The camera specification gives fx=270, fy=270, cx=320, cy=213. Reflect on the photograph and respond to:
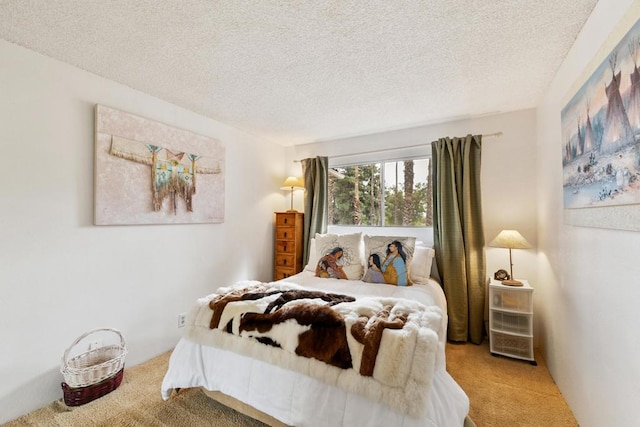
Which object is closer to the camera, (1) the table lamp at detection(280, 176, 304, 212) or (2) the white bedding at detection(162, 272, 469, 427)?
(2) the white bedding at detection(162, 272, 469, 427)

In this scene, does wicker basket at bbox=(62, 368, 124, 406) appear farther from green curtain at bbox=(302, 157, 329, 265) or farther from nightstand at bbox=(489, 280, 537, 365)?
nightstand at bbox=(489, 280, 537, 365)

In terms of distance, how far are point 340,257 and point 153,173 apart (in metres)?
1.92

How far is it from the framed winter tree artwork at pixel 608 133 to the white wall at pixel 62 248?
306 cm

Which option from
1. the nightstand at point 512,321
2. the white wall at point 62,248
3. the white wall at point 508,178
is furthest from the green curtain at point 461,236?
the white wall at point 62,248

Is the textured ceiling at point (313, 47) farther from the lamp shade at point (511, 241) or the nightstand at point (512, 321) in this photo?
the nightstand at point (512, 321)

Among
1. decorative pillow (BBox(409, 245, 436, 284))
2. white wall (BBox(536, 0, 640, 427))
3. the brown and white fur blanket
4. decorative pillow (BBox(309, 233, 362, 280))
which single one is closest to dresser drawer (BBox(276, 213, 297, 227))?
decorative pillow (BBox(309, 233, 362, 280))

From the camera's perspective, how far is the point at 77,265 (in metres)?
1.98

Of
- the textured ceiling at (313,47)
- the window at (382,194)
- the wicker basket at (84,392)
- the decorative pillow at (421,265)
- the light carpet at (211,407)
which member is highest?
the textured ceiling at (313,47)

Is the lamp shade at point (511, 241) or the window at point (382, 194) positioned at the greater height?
the window at point (382, 194)

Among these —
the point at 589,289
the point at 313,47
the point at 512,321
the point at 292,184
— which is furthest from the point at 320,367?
the point at 292,184

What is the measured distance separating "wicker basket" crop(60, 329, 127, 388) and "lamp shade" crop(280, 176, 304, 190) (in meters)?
2.36

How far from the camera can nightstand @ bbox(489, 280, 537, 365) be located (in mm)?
2336

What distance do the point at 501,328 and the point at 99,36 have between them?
3.75m

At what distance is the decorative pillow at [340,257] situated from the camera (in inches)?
108
